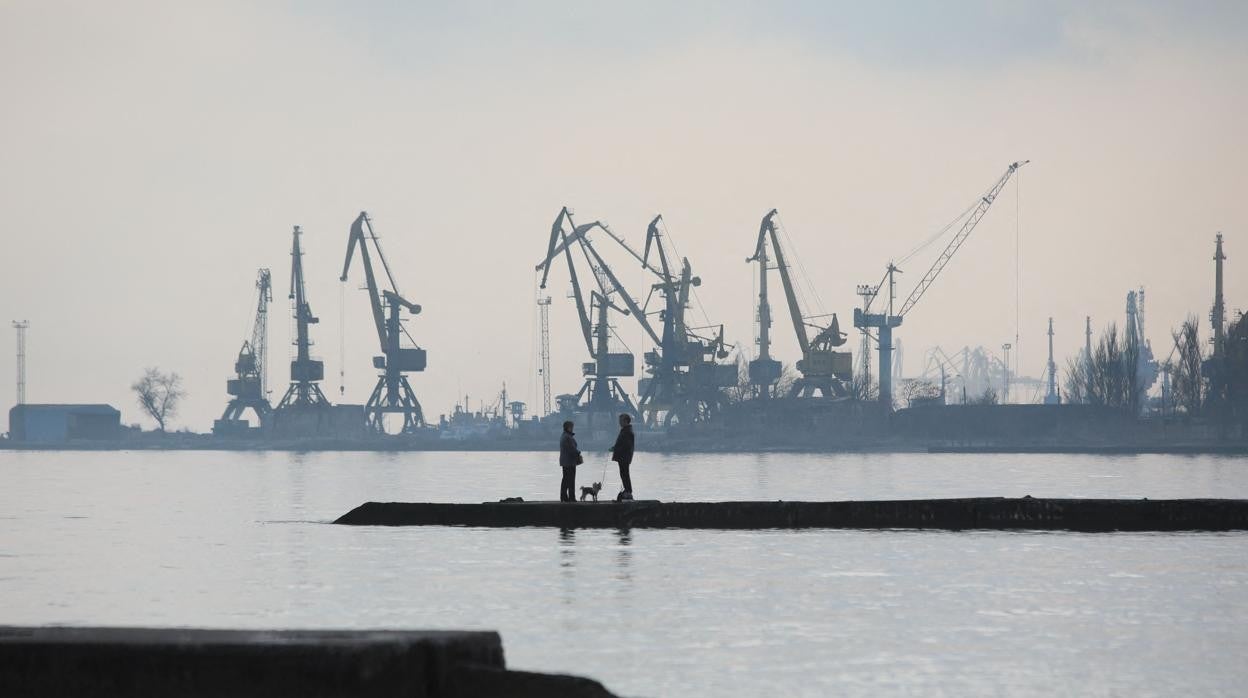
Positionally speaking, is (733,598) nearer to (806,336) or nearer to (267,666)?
(267,666)

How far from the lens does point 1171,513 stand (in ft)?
92.8

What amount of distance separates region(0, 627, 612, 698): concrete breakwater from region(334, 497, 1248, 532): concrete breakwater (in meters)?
16.9

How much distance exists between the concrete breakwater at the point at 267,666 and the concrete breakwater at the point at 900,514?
16.9 metres

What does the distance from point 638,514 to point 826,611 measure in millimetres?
10445

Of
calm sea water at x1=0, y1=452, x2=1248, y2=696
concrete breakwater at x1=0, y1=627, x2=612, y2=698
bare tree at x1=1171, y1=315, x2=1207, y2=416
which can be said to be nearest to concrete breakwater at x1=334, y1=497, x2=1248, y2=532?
calm sea water at x1=0, y1=452, x2=1248, y2=696

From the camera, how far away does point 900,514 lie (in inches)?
1137

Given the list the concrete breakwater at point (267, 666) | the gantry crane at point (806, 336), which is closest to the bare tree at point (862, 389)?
the gantry crane at point (806, 336)

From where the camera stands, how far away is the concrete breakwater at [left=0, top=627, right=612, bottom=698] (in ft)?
32.7

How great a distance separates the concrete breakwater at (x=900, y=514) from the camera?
27844 millimetres

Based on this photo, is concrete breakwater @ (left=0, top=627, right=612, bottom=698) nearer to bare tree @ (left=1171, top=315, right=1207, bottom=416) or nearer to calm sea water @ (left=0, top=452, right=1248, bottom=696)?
calm sea water @ (left=0, top=452, right=1248, bottom=696)

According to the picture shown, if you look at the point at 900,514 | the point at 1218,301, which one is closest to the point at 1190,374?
the point at 1218,301

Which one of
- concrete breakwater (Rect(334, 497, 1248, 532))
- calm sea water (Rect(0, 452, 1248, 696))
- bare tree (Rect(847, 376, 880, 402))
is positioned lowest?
calm sea water (Rect(0, 452, 1248, 696))

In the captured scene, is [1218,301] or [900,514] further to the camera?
[1218,301]

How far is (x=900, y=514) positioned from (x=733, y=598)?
1070cm
